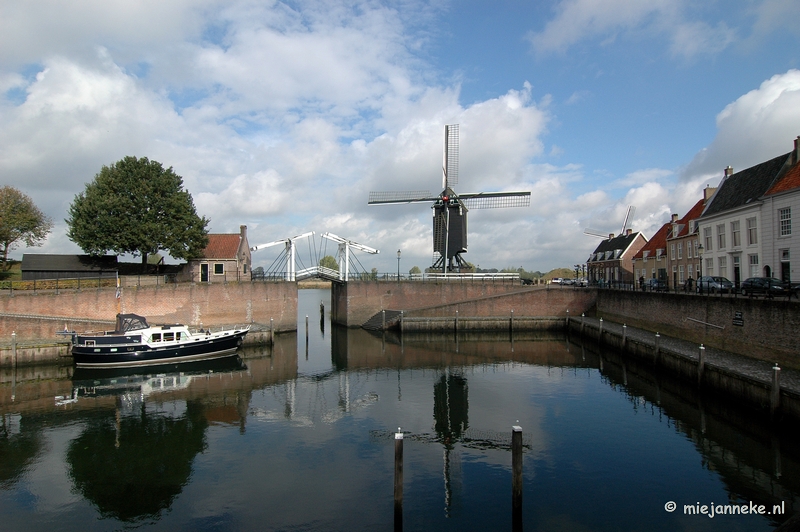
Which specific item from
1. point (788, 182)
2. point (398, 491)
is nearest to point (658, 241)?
point (788, 182)

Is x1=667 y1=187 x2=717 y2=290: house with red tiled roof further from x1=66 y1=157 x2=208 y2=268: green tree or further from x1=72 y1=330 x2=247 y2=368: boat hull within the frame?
x1=66 y1=157 x2=208 y2=268: green tree

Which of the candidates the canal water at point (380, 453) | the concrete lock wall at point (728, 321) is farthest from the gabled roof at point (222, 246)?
the concrete lock wall at point (728, 321)

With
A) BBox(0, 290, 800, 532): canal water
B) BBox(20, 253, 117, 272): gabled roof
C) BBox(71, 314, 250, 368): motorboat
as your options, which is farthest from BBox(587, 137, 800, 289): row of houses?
BBox(20, 253, 117, 272): gabled roof

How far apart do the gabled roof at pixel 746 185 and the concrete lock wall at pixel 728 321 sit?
25.1 feet

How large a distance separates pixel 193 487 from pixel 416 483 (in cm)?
542

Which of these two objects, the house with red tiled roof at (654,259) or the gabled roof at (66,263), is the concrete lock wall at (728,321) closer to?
the house with red tiled roof at (654,259)

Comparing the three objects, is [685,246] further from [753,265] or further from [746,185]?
[753,265]

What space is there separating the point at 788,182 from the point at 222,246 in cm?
3879

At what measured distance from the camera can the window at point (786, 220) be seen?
23859mm

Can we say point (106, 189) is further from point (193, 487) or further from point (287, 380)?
point (193, 487)

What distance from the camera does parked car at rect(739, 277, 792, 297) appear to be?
61.7 feet

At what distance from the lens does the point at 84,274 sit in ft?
118

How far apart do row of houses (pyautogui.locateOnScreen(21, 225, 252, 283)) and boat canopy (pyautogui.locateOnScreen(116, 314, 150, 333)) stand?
31.9 feet

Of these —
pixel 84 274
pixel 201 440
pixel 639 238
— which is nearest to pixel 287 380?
pixel 201 440
